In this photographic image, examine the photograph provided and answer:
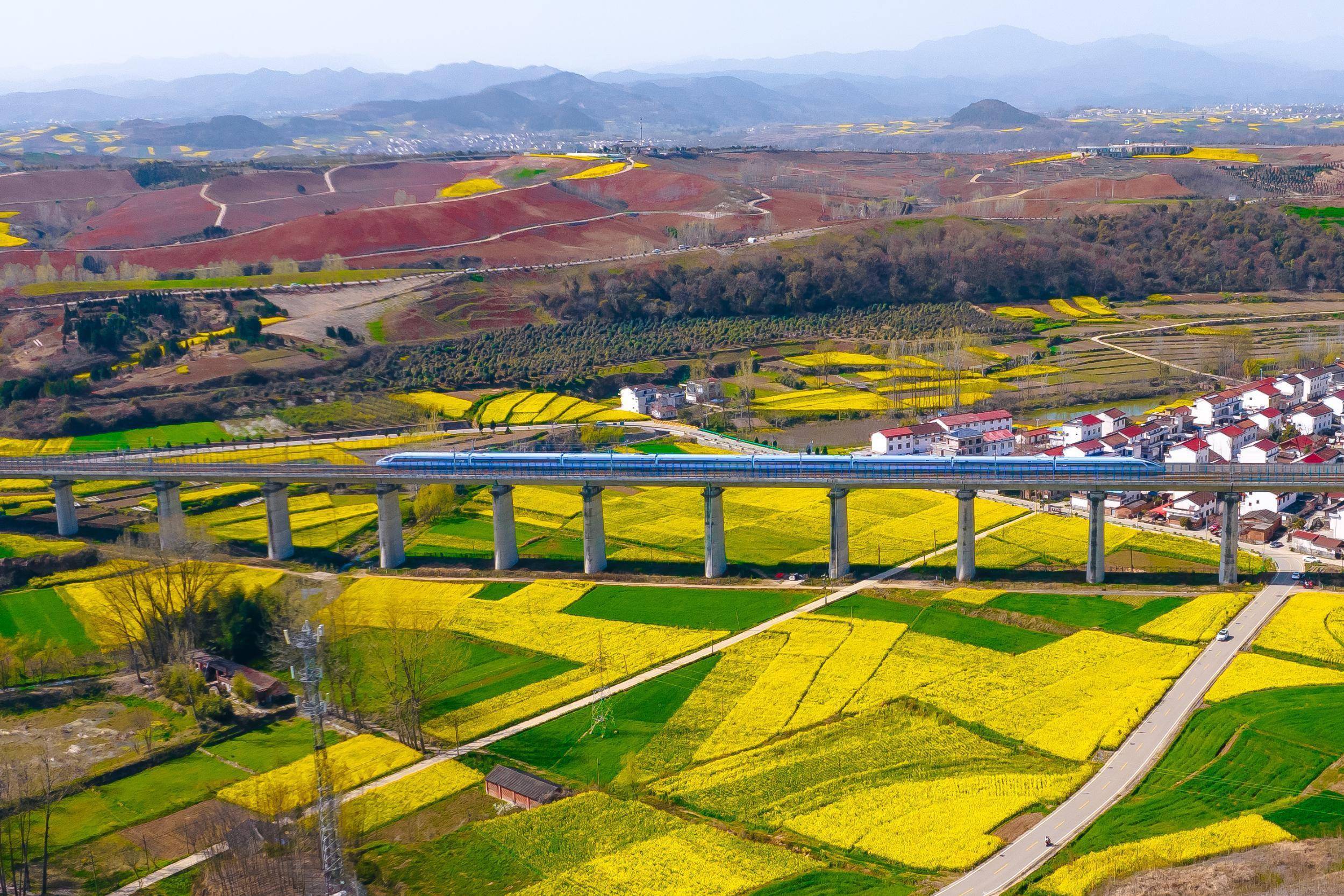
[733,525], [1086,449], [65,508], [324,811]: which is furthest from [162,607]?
[1086,449]

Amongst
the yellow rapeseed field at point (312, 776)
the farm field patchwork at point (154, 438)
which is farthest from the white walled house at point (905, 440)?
the farm field patchwork at point (154, 438)

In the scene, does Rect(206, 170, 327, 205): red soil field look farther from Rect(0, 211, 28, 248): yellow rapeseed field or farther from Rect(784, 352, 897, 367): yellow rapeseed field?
Rect(784, 352, 897, 367): yellow rapeseed field

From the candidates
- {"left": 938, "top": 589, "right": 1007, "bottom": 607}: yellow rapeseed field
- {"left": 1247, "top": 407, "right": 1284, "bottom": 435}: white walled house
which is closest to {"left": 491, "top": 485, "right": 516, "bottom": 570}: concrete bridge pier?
{"left": 938, "top": 589, "right": 1007, "bottom": 607}: yellow rapeseed field

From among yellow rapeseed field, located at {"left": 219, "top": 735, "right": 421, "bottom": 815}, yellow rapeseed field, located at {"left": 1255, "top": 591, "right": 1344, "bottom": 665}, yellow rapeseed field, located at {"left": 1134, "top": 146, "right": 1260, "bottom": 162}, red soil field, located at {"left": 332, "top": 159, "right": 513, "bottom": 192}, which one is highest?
red soil field, located at {"left": 332, "top": 159, "right": 513, "bottom": 192}

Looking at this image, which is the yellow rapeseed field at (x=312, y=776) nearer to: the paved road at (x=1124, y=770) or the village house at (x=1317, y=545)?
the paved road at (x=1124, y=770)

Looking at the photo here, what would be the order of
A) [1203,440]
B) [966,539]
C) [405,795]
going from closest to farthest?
1. [405,795]
2. [966,539]
3. [1203,440]

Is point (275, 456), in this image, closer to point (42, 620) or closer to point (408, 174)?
point (42, 620)
